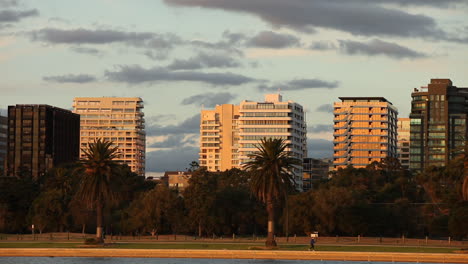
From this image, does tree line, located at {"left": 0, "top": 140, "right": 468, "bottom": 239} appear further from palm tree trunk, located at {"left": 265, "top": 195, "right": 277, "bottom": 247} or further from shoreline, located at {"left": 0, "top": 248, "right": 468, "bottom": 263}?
shoreline, located at {"left": 0, "top": 248, "right": 468, "bottom": 263}

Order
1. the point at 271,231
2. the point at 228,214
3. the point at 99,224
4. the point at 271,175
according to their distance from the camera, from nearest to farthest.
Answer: the point at 271,231
the point at 271,175
the point at 99,224
the point at 228,214

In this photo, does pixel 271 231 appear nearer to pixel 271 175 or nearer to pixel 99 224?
pixel 271 175

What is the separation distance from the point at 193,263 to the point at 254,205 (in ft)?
240

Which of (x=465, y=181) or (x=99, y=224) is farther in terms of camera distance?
(x=99, y=224)

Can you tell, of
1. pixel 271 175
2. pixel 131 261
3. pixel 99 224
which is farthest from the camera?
pixel 99 224

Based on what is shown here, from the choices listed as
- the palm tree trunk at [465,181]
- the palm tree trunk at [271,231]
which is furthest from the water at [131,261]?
the palm tree trunk at [465,181]

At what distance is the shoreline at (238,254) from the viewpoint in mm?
103875

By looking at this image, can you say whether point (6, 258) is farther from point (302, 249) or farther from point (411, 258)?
point (411, 258)

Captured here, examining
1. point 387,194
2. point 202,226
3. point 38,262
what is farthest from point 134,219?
point 38,262

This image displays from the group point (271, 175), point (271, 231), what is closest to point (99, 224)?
point (271, 231)

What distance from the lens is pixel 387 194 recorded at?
634ft

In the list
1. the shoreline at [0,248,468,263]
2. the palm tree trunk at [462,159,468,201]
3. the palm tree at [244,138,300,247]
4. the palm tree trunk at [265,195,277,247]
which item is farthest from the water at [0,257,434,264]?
the palm tree trunk at [462,159,468,201]

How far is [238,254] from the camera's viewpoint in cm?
10869

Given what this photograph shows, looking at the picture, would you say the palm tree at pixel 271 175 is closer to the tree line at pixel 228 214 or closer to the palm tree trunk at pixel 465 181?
the palm tree trunk at pixel 465 181
